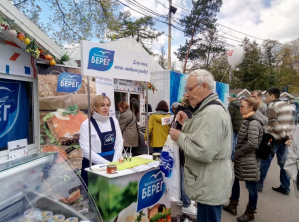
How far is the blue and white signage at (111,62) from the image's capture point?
2.05m

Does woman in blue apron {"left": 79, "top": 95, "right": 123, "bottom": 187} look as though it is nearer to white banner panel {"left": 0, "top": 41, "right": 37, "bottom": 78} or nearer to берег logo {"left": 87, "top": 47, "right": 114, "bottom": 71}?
берег logo {"left": 87, "top": 47, "right": 114, "bottom": 71}

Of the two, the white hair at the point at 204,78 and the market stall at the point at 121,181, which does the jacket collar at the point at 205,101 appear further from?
the market stall at the point at 121,181

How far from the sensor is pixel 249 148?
2.80 metres

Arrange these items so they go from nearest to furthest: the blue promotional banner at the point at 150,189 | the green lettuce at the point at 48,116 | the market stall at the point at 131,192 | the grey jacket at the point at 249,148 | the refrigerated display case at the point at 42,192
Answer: the refrigerated display case at the point at 42,192 → the market stall at the point at 131,192 → the blue promotional banner at the point at 150,189 → the grey jacket at the point at 249,148 → the green lettuce at the point at 48,116

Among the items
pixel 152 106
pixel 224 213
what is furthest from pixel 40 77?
pixel 152 106

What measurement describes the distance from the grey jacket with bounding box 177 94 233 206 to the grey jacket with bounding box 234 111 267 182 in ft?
4.07

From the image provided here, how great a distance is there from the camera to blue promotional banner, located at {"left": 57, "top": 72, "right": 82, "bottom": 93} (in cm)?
409

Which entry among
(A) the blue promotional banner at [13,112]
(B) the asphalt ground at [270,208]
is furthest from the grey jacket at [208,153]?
(A) the blue promotional banner at [13,112]

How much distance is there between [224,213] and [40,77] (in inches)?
149

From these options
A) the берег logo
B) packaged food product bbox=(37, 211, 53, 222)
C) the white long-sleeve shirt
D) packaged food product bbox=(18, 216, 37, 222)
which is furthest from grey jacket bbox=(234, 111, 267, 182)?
packaged food product bbox=(18, 216, 37, 222)

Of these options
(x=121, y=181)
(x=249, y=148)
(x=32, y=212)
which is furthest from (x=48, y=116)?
(x=249, y=148)

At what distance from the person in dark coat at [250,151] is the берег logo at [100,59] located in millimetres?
1933

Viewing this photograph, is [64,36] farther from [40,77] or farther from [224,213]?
[224,213]

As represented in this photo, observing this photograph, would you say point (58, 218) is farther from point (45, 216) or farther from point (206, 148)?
point (206, 148)
